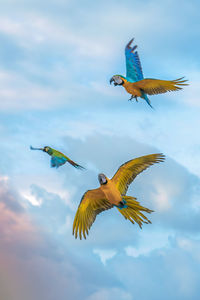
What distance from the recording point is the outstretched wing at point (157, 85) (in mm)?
25600

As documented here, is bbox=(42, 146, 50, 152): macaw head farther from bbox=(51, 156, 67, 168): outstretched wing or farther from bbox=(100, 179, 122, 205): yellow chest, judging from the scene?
bbox=(100, 179, 122, 205): yellow chest

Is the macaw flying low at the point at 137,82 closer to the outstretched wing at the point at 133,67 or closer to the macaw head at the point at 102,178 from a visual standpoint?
the outstretched wing at the point at 133,67

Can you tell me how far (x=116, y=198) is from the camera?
2236cm

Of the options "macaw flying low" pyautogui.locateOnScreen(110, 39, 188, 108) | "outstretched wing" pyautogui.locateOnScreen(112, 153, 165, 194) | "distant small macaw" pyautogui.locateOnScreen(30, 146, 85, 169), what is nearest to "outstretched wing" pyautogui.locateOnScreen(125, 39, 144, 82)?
"macaw flying low" pyautogui.locateOnScreen(110, 39, 188, 108)

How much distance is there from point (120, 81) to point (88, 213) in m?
7.32

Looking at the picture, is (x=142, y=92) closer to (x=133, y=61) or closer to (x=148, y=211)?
(x=133, y=61)

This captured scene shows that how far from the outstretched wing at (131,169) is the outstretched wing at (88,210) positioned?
1.01 meters

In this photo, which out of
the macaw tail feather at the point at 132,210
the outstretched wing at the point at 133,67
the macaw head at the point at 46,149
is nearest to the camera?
the macaw tail feather at the point at 132,210

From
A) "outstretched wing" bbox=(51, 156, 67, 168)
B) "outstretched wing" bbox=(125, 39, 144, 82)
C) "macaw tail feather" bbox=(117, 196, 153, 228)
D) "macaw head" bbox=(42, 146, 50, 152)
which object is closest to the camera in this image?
"macaw tail feather" bbox=(117, 196, 153, 228)

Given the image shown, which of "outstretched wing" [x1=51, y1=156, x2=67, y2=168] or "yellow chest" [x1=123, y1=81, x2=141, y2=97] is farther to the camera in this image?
"outstretched wing" [x1=51, y1=156, x2=67, y2=168]

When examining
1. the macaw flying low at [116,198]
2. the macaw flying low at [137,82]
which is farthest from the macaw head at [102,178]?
the macaw flying low at [137,82]

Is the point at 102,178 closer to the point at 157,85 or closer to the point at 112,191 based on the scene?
the point at 112,191

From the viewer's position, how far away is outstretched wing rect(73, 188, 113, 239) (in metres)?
23.4

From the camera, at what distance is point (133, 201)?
2209 centimetres
